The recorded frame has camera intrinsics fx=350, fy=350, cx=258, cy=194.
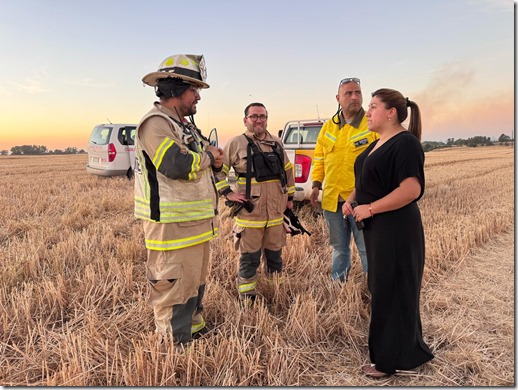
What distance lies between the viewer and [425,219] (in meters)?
6.37

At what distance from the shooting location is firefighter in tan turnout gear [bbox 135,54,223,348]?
2.38 metres

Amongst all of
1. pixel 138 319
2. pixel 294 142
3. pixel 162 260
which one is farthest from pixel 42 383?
pixel 294 142

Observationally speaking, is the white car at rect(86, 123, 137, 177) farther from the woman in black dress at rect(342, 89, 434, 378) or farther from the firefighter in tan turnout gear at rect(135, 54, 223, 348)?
the woman in black dress at rect(342, 89, 434, 378)

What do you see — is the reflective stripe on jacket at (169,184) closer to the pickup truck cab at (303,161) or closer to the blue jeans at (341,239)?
the blue jeans at (341,239)

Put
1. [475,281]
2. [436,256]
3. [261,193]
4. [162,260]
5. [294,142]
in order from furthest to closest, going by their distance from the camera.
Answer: [294,142] < [436,256] < [475,281] < [261,193] < [162,260]

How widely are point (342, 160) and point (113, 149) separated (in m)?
10.7

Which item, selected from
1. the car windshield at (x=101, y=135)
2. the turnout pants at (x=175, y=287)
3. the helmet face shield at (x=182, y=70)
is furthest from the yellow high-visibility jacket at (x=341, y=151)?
the car windshield at (x=101, y=135)

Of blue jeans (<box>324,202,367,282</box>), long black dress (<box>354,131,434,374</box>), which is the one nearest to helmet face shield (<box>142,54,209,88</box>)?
long black dress (<box>354,131,434,374</box>)

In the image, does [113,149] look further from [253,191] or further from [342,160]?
[342,160]

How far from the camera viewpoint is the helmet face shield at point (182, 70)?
254 centimetres

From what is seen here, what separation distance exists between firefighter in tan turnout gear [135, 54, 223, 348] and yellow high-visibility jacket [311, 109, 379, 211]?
1.32m

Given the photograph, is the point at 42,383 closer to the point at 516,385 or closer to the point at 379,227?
the point at 379,227

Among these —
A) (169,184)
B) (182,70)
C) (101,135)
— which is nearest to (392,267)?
(169,184)

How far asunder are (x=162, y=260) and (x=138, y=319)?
87 cm
